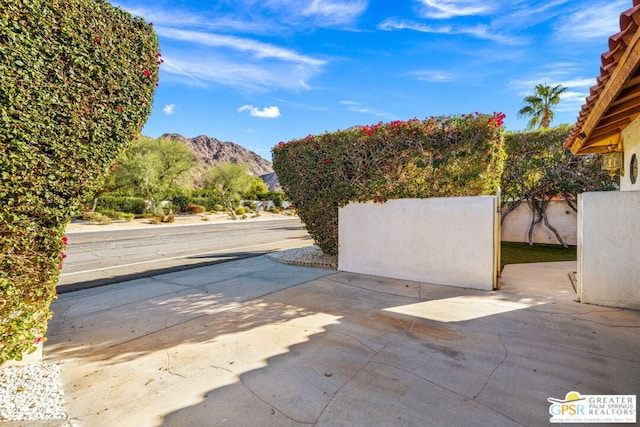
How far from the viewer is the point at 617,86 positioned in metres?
3.01

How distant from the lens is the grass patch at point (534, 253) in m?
8.81

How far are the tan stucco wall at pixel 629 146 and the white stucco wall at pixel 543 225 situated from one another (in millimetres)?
4771

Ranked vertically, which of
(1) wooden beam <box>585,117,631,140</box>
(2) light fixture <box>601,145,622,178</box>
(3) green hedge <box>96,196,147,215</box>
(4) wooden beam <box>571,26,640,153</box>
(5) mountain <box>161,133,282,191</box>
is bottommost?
(3) green hedge <box>96,196,147,215</box>

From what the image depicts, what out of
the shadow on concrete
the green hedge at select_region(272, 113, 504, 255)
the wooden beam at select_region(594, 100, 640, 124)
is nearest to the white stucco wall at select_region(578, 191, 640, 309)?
the wooden beam at select_region(594, 100, 640, 124)

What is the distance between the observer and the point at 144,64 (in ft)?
11.4

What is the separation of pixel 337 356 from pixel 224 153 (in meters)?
177

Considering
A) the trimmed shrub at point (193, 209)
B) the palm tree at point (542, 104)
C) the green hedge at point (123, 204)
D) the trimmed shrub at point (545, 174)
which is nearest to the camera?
the trimmed shrub at point (545, 174)

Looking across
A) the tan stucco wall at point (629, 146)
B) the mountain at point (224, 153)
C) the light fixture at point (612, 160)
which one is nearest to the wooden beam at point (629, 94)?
the tan stucco wall at point (629, 146)

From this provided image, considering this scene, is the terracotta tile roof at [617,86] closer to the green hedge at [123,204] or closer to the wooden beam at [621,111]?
the wooden beam at [621,111]

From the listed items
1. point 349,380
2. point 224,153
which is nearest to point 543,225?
point 349,380

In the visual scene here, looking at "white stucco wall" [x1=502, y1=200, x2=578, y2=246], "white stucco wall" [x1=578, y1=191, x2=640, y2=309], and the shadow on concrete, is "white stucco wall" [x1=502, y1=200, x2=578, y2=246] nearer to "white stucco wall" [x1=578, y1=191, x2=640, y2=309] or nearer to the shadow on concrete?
"white stucco wall" [x1=578, y1=191, x2=640, y2=309]

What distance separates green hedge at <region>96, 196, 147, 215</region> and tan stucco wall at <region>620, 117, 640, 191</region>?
122 feet

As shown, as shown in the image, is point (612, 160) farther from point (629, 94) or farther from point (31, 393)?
point (31, 393)

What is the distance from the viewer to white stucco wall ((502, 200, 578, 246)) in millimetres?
11031
